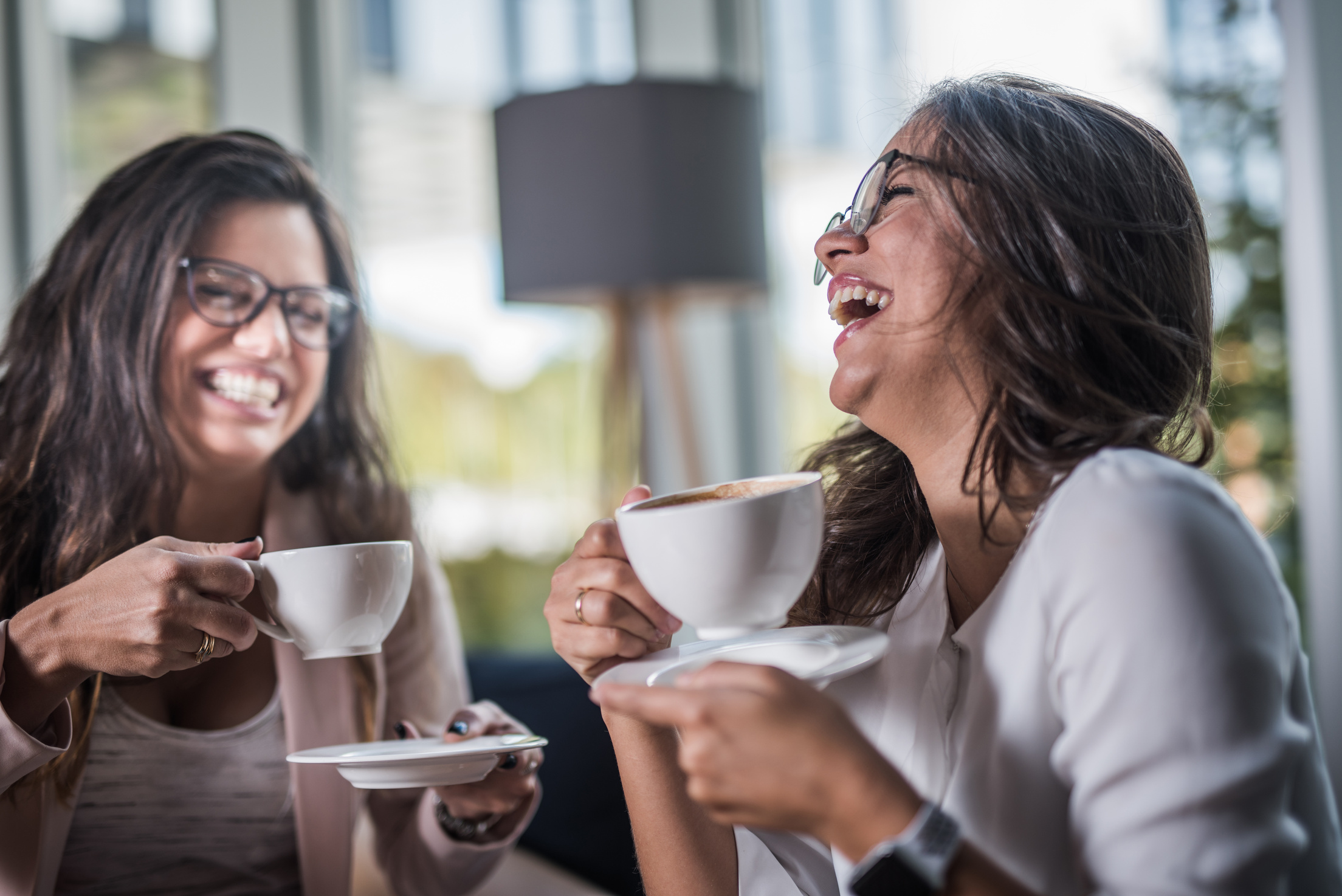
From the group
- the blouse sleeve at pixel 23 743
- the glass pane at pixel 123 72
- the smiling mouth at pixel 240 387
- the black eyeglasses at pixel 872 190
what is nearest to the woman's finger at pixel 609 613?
the black eyeglasses at pixel 872 190

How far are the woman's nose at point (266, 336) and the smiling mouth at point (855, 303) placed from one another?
0.82 meters

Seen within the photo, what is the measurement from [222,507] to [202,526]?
42mm

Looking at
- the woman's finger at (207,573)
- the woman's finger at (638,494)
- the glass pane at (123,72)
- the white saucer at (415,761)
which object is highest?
the glass pane at (123,72)

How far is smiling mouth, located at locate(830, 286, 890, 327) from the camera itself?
3.56 ft

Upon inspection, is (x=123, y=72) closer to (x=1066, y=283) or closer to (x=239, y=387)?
(x=239, y=387)

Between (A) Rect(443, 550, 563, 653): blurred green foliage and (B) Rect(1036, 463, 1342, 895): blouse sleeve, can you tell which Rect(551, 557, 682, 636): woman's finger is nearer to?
(B) Rect(1036, 463, 1342, 895): blouse sleeve

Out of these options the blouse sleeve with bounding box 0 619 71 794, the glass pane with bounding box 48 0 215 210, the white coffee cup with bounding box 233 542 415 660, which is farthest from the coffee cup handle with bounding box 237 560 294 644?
the glass pane with bounding box 48 0 215 210

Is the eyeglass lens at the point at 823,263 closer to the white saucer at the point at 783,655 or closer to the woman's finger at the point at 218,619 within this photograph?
the white saucer at the point at 783,655

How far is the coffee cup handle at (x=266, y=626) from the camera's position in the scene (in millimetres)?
1034

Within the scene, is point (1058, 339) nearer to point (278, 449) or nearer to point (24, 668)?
point (24, 668)

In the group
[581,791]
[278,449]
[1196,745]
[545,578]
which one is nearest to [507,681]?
[581,791]

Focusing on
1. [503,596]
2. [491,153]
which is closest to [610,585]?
[503,596]

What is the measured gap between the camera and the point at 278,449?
1714 millimetres

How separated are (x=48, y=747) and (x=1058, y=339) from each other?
111 cm
